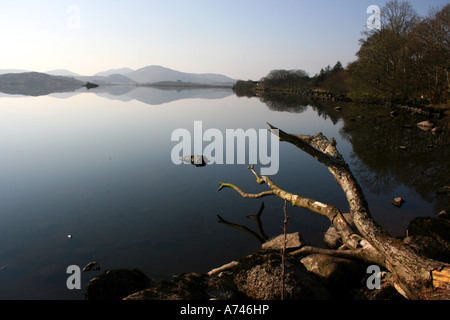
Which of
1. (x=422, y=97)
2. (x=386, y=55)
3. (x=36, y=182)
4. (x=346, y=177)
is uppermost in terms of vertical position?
(x=386, y=55)

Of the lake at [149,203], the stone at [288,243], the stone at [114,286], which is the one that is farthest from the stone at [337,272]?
the stone at [114,286]

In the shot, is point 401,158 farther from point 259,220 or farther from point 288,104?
point 288,104

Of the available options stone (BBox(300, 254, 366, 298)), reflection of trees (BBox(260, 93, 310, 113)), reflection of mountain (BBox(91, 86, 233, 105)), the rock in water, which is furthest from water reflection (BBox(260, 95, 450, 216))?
reflection of mountain (BBox(91, 86, 233, 105))

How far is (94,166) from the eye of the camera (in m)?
16.1

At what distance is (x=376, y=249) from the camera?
563 cm

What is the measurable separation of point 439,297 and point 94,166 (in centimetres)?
1621

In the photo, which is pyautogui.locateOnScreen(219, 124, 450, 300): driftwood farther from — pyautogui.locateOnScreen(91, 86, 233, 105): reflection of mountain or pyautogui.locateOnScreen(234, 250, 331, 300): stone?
pyautogui.locateOnScreen(91, 86, 233, 105): reflection of mountain

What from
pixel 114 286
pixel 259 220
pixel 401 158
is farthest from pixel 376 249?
pixel 401 158

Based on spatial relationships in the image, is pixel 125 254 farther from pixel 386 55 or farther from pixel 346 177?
pixel 386 55

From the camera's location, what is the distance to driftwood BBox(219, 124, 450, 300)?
4414mm

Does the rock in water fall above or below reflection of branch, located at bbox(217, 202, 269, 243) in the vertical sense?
above

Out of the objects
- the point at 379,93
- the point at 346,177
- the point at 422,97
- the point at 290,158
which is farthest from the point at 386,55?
the point at 346,177
